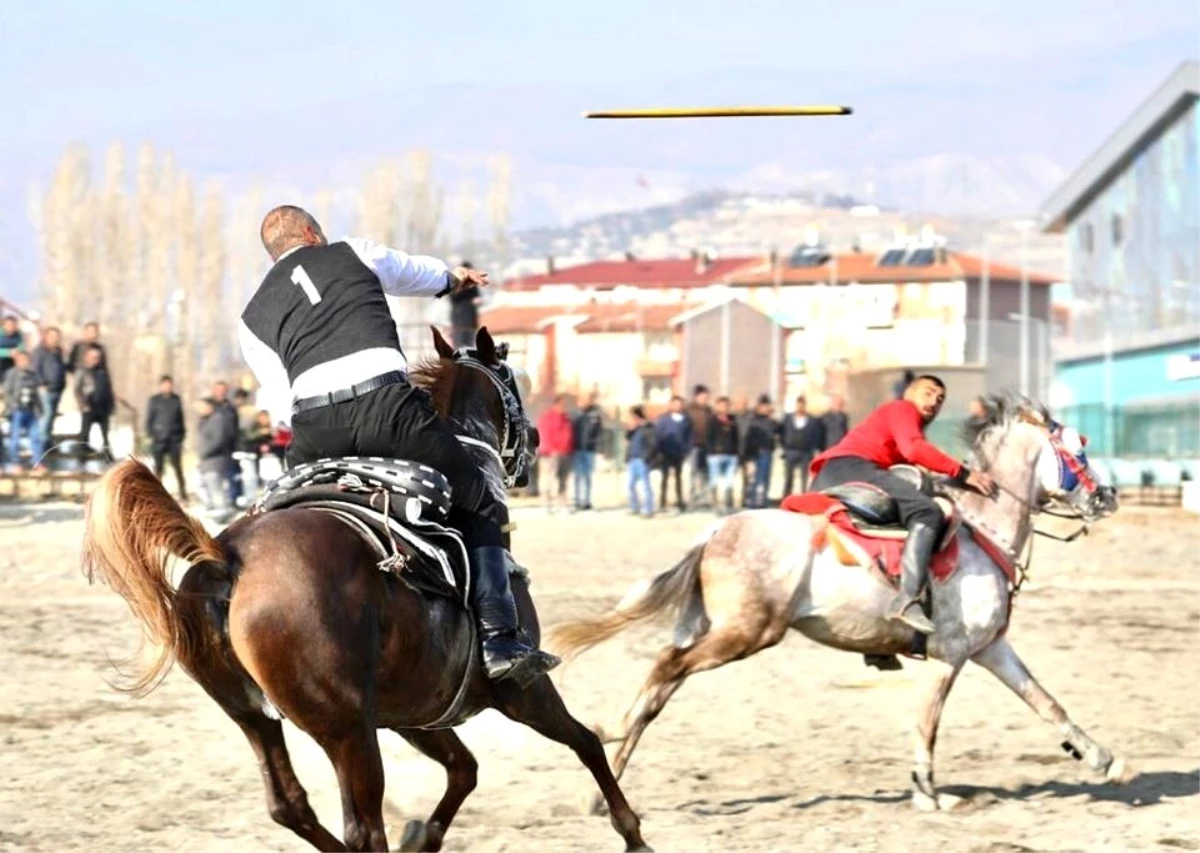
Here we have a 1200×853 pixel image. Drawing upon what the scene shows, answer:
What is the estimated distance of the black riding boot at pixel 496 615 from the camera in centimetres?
713

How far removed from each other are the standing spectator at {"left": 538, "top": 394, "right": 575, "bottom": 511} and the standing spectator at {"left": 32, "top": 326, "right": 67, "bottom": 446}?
7.82 meters

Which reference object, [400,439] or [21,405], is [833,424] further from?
[400,439]

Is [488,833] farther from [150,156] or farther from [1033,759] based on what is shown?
[150,156]

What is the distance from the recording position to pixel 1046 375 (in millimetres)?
84812

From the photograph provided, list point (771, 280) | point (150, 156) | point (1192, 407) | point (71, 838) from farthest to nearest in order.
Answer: point (771, 280), point (150, 156), point (1192, 407), point (71, 838)

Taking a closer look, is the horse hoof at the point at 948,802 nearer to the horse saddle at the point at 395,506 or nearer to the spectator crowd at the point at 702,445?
the horse saddle at the point at 395,506

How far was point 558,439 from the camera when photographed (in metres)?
29.9

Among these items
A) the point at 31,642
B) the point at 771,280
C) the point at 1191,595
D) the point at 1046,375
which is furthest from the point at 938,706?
the point at 771,280

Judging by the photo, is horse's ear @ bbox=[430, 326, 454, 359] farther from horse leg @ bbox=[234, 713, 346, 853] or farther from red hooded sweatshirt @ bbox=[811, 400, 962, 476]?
red hooded sweatshirt @ bbox=[811, 400, 962, 476]

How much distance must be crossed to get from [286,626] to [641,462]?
2332cm

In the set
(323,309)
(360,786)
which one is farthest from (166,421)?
(360,786)

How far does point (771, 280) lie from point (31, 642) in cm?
11804

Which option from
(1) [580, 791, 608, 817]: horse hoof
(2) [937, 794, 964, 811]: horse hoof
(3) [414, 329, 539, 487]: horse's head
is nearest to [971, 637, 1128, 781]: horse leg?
(2) [937, 794, 964, 811]: horse hoof

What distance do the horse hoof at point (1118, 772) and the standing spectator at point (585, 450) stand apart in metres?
20.3
